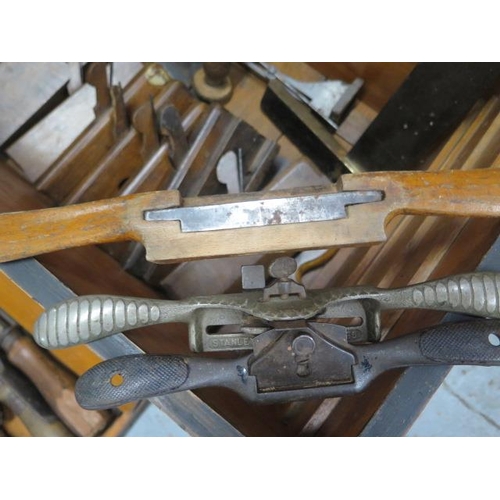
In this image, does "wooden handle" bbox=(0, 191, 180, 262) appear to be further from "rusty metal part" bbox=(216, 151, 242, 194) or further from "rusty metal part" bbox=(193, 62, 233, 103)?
"rusty metal part" bbox=(193, 62, 233, 103)

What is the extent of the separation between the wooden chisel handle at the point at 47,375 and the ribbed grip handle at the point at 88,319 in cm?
36

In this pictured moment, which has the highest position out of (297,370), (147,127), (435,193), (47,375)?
(435,193)

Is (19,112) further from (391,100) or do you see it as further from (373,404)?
(373,404)

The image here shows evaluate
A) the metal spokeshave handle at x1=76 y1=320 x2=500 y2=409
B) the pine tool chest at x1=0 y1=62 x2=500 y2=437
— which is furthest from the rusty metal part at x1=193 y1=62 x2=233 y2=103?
the metal spokeshave handle at x1=76 y1=320 x2=500 y2=409

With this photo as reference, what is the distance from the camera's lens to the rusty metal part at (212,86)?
3.49 feet

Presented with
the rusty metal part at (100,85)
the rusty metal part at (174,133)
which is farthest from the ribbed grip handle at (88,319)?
the rusty metal part at (100,85)

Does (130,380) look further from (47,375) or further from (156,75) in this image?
(156,75)

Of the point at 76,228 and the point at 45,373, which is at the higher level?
the point at 76,228

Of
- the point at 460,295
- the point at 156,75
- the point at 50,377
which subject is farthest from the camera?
the point at 156,75

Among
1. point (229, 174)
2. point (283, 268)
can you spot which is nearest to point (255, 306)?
point (283, 268)

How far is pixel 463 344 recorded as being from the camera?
0.58 metres

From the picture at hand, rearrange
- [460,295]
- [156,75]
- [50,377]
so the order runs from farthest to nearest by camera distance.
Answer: [156,75] < [50,377] < [460,295]

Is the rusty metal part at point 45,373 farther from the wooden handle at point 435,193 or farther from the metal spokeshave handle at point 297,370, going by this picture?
the wooden handle at point 435,193

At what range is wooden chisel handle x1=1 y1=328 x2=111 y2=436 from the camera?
92 cm
